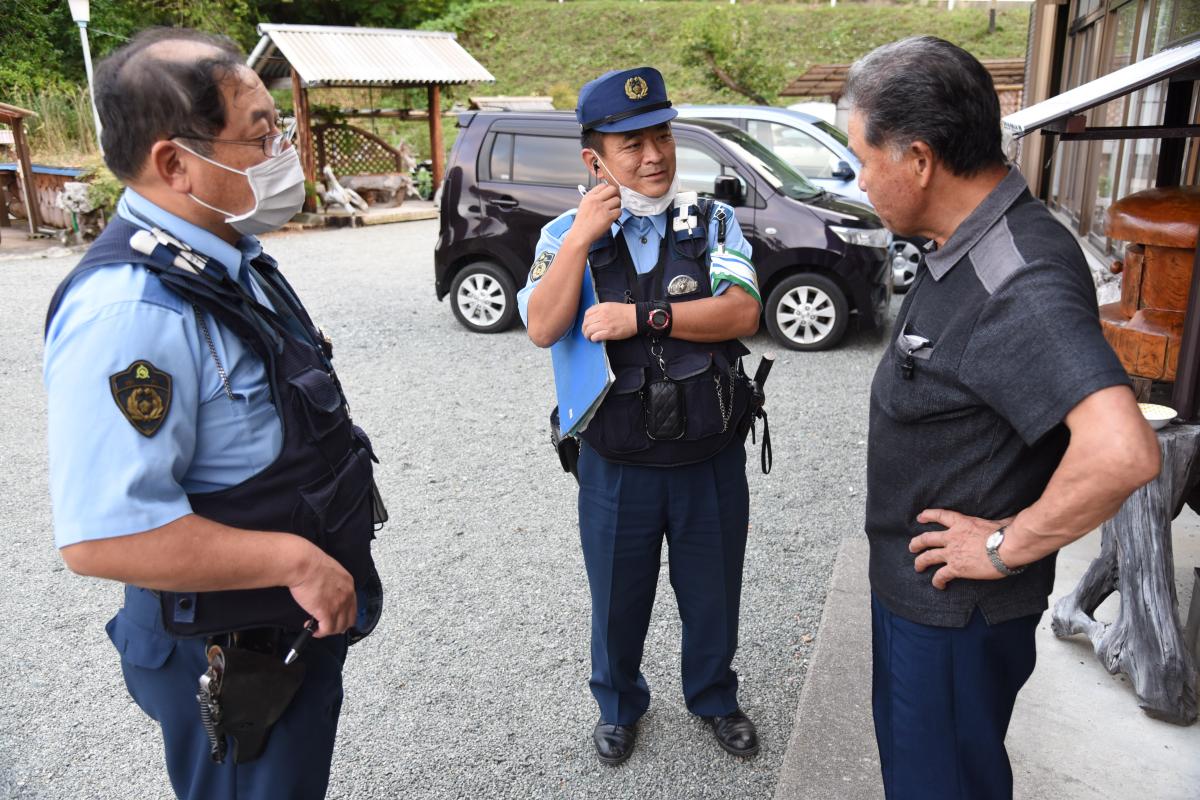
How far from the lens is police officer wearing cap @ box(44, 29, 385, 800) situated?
142cm

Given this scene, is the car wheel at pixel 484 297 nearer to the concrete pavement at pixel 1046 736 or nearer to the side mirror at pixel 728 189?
the side mirror at pixel 728 189

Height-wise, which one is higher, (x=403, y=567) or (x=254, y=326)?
(x=254, y=326)

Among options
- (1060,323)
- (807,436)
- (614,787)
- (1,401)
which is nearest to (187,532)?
(1060,323)

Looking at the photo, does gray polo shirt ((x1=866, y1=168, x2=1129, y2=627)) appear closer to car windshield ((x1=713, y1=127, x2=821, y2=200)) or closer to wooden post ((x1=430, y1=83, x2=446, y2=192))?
car windshield ((x1=713, y1=127, x2=821, y2=200))

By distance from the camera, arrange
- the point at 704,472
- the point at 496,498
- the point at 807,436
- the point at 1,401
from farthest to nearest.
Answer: the point at 1,401, the point at 807,436, the point at 496,498, the point at 704,472

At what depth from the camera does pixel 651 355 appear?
250 cm

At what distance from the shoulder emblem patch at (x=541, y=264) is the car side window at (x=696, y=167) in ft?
17.6

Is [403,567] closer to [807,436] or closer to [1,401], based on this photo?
[807,436]

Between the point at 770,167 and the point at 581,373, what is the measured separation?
6.13m

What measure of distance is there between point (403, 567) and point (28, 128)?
1781cm

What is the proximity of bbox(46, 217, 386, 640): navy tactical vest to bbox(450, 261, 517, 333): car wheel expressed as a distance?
640 cm

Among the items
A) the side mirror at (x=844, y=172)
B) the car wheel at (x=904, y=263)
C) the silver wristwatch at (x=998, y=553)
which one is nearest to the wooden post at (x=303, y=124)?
the side mirror at (x=844, y=172)

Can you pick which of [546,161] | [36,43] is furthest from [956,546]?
[36,43]

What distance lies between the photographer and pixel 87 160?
1542cm
